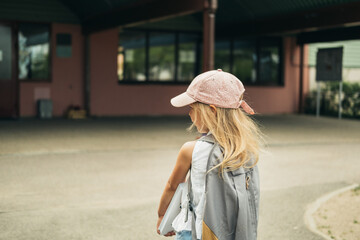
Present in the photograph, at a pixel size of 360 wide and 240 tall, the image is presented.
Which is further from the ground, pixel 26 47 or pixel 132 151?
pixel 26 47

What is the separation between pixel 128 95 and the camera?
57.5 ft

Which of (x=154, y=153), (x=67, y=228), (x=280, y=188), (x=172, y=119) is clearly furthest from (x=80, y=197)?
(x=172, y=119)

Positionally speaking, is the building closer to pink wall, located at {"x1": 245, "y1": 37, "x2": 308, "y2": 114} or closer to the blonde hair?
pink wall, located at {"x1": 245, "y1": 37, "x2": 308, "y2": 114}

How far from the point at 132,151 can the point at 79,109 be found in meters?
7.23

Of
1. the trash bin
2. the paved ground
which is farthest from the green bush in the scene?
the trash bin

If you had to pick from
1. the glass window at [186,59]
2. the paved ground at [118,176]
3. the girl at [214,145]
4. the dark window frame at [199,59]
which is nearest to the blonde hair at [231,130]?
the girl at [214,145]

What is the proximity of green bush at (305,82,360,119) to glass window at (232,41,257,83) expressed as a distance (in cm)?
250

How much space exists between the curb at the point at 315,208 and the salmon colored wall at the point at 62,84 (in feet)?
37.8

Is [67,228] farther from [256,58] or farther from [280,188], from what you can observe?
[256,58]

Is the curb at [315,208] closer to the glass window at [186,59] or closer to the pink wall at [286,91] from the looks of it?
the glass window at [186,59]

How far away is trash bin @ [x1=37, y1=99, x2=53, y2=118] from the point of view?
52.8 ft

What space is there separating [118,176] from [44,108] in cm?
936

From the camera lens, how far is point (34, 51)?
53.8 feet

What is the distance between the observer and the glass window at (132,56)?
17469mm
